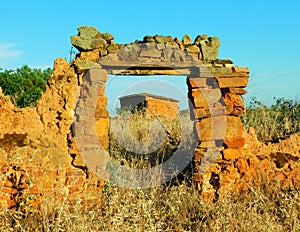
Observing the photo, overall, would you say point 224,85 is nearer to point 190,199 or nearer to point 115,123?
point 190,199

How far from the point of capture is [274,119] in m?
10.1

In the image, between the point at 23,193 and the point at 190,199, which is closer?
the point at 23,193

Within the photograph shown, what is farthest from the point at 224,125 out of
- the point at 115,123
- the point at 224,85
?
the point at 115,123

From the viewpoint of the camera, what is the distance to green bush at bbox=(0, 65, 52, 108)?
9773 millimetres

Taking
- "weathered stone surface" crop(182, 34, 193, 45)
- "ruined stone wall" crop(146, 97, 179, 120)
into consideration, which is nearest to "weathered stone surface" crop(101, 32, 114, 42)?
"weathered stone surface" crop(182, 34, 193, 45)

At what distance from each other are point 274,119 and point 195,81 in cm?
428

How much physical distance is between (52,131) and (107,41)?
1.46m

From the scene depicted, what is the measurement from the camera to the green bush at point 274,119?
30.5 feet

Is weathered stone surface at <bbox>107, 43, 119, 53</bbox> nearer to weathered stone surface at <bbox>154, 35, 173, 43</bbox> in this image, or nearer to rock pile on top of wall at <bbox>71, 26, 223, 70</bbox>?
rock pile on top of wall at <bbox>71, 26, 223, 70</bbox>

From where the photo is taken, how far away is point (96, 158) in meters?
6.11

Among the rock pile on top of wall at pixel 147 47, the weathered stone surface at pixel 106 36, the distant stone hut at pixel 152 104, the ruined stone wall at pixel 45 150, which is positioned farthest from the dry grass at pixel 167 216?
the distant stone hut at pixel 152 104

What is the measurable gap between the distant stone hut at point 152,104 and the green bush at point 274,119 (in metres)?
4.84

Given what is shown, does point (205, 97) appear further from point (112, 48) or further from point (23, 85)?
point (23, 85)

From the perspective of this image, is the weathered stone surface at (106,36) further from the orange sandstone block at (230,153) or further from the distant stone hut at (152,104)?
the distant stone hut at (152,104)
